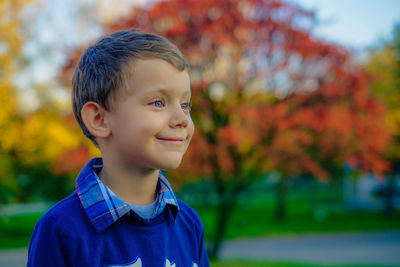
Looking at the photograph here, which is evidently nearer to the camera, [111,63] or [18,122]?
[111,63]

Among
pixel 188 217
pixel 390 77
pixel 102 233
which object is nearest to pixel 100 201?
pixel 102 233

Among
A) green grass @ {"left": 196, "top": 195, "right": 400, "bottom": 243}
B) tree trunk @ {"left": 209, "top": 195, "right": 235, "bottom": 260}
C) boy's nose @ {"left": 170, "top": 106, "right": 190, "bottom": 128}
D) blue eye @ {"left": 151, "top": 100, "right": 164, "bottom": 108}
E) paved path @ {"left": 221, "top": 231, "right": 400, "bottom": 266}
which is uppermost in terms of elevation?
blue eye @ {"left": 151, "top": 100, "right": 164, "bottom": 108}

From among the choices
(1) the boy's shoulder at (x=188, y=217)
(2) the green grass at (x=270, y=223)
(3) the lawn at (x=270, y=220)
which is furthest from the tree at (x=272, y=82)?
(2) the green grass at (x=270, y=223)

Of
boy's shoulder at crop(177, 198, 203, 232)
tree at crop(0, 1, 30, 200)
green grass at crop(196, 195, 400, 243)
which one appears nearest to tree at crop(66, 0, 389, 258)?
boy's shoulder at crop(177, 198, 203, 232)

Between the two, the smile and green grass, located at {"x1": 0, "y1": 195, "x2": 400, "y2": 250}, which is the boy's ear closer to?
the smile

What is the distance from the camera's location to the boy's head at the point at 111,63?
3.91 ft

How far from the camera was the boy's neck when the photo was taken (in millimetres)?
1245

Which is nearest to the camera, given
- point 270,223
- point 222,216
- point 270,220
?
point 222,216

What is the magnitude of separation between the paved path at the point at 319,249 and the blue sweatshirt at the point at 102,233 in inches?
404

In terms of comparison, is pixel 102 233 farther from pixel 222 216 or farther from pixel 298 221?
pixel 298 221

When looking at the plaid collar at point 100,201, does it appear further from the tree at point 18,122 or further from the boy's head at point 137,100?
the tree at point 18,122

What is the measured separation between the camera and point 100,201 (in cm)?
116

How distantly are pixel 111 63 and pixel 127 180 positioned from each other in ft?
1.21

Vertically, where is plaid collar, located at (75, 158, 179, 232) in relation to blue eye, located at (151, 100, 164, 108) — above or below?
below
